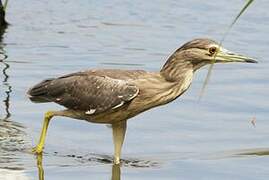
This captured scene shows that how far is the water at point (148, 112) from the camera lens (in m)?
9.91

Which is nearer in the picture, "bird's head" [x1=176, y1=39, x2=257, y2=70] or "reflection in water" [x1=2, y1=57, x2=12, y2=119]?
"bird's head" [x1=176, y1=39, x2=257, y2=70]

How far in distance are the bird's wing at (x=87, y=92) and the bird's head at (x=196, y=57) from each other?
1.24 feet

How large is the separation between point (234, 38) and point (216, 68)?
1.80 m

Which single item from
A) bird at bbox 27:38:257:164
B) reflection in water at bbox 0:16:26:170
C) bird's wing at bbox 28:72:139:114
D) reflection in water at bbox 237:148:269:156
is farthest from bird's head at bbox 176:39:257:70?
reflection in water at bbox 0:16:26:170

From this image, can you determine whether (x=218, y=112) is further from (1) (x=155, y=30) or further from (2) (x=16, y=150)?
(1) (x=155, y=30)

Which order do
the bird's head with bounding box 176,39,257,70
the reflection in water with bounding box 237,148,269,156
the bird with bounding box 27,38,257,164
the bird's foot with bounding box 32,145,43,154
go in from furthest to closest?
the reflection in water with bounding box 237,148,269,156 < the bird's foot with bounding box 32,145,43,154 < the bird with bounding box 27,38,257,164 < the bird's head with bounding box 176,39,257,70

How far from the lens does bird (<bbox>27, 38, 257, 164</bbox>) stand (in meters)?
9.61

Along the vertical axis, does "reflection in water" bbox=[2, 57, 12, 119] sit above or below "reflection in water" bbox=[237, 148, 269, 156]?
above

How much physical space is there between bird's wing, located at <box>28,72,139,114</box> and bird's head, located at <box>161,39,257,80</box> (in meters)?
0.38

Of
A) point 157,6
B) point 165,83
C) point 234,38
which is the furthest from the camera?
point 157,6

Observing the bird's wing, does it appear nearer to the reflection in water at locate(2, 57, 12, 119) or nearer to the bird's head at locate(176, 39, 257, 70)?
the bird's head at locate(176, 39, 257, 70)

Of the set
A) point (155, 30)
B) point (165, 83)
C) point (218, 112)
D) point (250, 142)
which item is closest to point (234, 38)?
point (155, 30)

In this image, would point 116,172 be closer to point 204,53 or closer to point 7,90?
point 204,53

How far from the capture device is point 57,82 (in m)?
10.1
